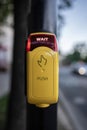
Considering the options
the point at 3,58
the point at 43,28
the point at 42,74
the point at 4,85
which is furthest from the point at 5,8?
the point at 3,58

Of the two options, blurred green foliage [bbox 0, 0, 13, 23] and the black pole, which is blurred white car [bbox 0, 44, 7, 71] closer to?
blurred green foliage [bbox 0, 0, 13, 23]

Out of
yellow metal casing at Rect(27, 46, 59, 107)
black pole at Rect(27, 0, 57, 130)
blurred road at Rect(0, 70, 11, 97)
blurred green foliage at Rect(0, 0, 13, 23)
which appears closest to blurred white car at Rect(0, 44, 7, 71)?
blurred road at Rect(0, 70, 11, 97)

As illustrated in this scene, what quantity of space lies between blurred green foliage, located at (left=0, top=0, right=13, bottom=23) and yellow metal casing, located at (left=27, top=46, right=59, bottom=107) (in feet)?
16.4

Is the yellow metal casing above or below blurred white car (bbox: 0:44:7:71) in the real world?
above

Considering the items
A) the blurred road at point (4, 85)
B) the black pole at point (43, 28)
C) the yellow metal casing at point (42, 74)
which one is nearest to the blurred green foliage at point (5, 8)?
the black pole at point (43, 28)

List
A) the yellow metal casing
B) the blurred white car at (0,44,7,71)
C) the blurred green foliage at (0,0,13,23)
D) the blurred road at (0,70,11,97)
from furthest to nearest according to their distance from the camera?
the blurred white car at (0,44,7,71)
the blurred road at (0,70,11,97)
the blurred green foliage at (0,0,13,23)
the yellow metal casing

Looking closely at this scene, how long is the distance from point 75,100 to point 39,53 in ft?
31.0

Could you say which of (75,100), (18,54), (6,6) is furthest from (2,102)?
(18,54)

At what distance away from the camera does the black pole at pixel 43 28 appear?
2131 mm

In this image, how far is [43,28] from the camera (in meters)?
2.15

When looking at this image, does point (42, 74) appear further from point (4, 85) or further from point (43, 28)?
point (4, 85)

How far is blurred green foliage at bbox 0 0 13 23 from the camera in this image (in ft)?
23.2

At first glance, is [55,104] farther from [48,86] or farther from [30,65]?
[30,65]

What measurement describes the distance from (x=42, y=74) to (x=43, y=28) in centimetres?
32
